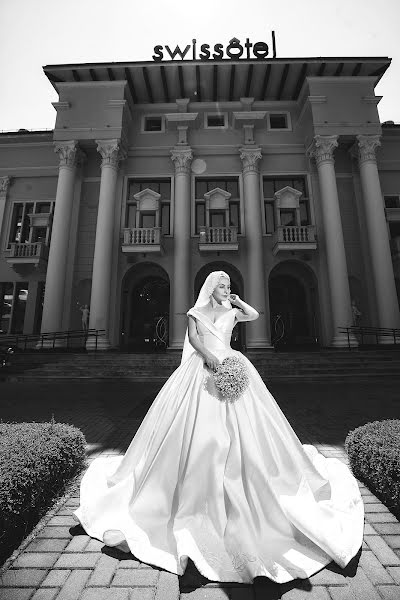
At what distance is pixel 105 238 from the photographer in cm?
1529

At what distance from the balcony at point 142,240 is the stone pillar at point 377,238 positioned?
37.1ft

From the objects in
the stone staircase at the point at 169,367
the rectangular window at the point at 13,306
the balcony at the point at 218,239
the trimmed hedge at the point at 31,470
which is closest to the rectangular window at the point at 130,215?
the balcony at the point at 218,239

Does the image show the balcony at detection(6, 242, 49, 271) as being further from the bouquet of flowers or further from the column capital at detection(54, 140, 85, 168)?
the bouquet of flowers

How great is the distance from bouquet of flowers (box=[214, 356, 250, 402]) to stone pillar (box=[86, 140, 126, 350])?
12.8m

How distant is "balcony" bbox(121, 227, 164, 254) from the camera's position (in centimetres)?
1588

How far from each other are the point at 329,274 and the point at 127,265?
436 inches

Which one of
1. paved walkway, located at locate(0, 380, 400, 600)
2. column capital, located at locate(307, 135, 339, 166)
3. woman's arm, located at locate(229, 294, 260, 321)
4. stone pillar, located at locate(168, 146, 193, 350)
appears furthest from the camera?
column capital, located at locate(307, 135, 339, 166)

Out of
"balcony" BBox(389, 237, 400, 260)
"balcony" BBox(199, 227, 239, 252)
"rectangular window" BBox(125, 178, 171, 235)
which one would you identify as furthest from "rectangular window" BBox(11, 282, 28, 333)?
"balcony" BBox(389, 237, 400, 260)

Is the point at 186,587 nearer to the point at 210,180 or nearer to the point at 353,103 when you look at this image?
the point at 210,180

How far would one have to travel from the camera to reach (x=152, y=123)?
18.7 metres

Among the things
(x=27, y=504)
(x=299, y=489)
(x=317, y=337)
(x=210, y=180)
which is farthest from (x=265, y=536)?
(x=210, y=180)

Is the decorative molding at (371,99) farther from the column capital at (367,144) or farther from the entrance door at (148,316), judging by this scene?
the entrance door at (148,316)

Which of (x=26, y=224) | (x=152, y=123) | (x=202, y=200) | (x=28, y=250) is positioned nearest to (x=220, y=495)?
(x=202, y=200)

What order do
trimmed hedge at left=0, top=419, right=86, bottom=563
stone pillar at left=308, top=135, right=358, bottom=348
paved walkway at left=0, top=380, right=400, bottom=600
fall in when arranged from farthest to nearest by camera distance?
stone pillar at left=308, top=135, right=358, bottom=348, trimmed hedge at left=0, top=419, right=86, bottom=563, paved walkway at left=0, top=380, right=400, bottom=600
